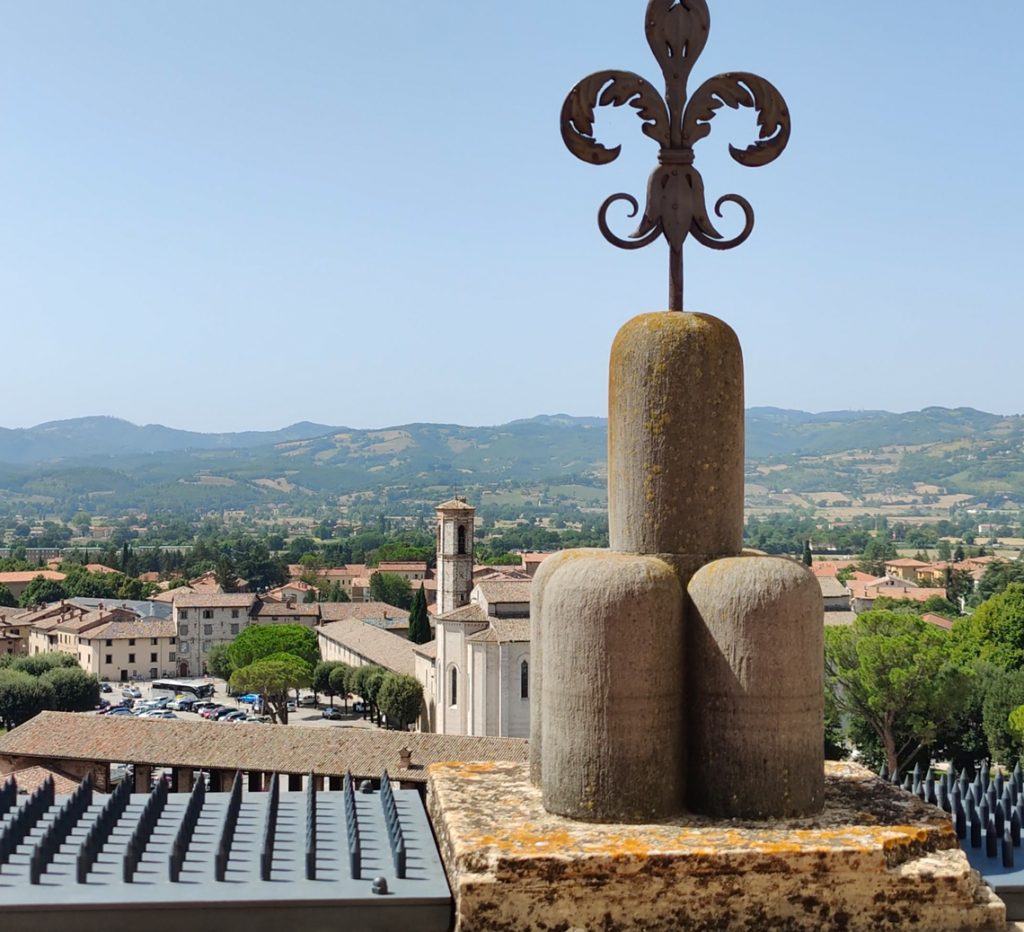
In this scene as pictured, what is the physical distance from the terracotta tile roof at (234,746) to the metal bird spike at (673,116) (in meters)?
23.0

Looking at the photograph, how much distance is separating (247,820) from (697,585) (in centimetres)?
409

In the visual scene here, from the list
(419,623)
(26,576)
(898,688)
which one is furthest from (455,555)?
(26,576)

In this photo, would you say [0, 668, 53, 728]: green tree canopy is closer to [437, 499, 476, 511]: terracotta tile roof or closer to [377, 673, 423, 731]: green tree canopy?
[377, 673, 423, 731]: green tree canopy

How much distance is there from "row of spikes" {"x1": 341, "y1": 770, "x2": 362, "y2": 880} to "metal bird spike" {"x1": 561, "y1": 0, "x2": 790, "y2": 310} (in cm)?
488

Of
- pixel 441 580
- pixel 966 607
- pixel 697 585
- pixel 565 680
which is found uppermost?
pixel 697 585

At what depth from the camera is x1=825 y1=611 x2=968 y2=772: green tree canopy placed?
125 ft

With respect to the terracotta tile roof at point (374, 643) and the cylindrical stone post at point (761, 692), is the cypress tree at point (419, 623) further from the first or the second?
the cylindrical stone post at point (761, 692)

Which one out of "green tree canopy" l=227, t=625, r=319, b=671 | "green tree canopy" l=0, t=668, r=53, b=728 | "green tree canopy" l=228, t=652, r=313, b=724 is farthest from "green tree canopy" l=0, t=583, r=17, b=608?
"green tree canopy" l=228, t=652, r=313, b=724

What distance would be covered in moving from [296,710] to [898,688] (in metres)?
40.8

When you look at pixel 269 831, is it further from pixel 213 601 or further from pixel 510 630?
pixel 213 601

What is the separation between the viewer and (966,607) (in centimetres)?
12300

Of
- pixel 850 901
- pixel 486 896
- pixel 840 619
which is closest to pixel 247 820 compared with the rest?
pixel 486 896

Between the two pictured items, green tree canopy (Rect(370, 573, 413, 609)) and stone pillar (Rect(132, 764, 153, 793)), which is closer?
stone pillar (Rect(132, 764, 153, 793))

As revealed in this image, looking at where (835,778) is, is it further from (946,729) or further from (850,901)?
(946,729)
